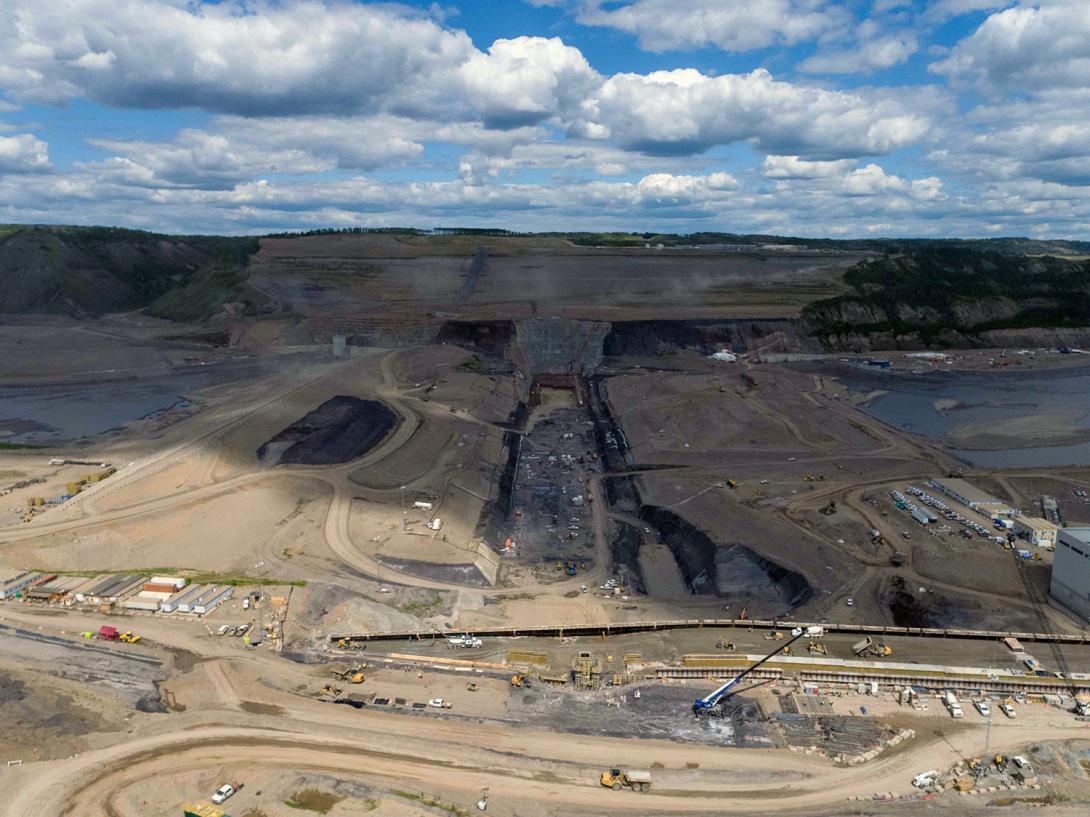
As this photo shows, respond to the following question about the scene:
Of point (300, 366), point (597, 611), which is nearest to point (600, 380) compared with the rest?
point (300, 366)

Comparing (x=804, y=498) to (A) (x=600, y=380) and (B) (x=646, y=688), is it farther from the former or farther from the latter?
(A) (x=600, y=380)

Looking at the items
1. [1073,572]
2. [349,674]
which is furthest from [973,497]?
[349,674]

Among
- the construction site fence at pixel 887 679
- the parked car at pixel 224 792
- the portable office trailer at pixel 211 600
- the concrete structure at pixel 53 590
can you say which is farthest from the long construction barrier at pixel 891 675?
the concrete structure at pixel 53 590

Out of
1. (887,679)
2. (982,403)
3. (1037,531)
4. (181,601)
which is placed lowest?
(982,403)

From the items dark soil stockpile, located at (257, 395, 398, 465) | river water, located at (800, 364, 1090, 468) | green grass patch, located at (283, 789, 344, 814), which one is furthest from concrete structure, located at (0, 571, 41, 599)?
river water, located at (800, 364, 1090, 468)

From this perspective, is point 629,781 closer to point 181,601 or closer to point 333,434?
point 181,601

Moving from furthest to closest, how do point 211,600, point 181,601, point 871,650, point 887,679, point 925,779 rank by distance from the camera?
point 211,600 → point 181,601 → point 871,650 → point 887,679 → point 925,779

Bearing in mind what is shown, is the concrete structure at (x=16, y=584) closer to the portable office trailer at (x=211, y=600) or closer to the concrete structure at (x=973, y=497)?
the portable office trailer at (x=211, y=600)
